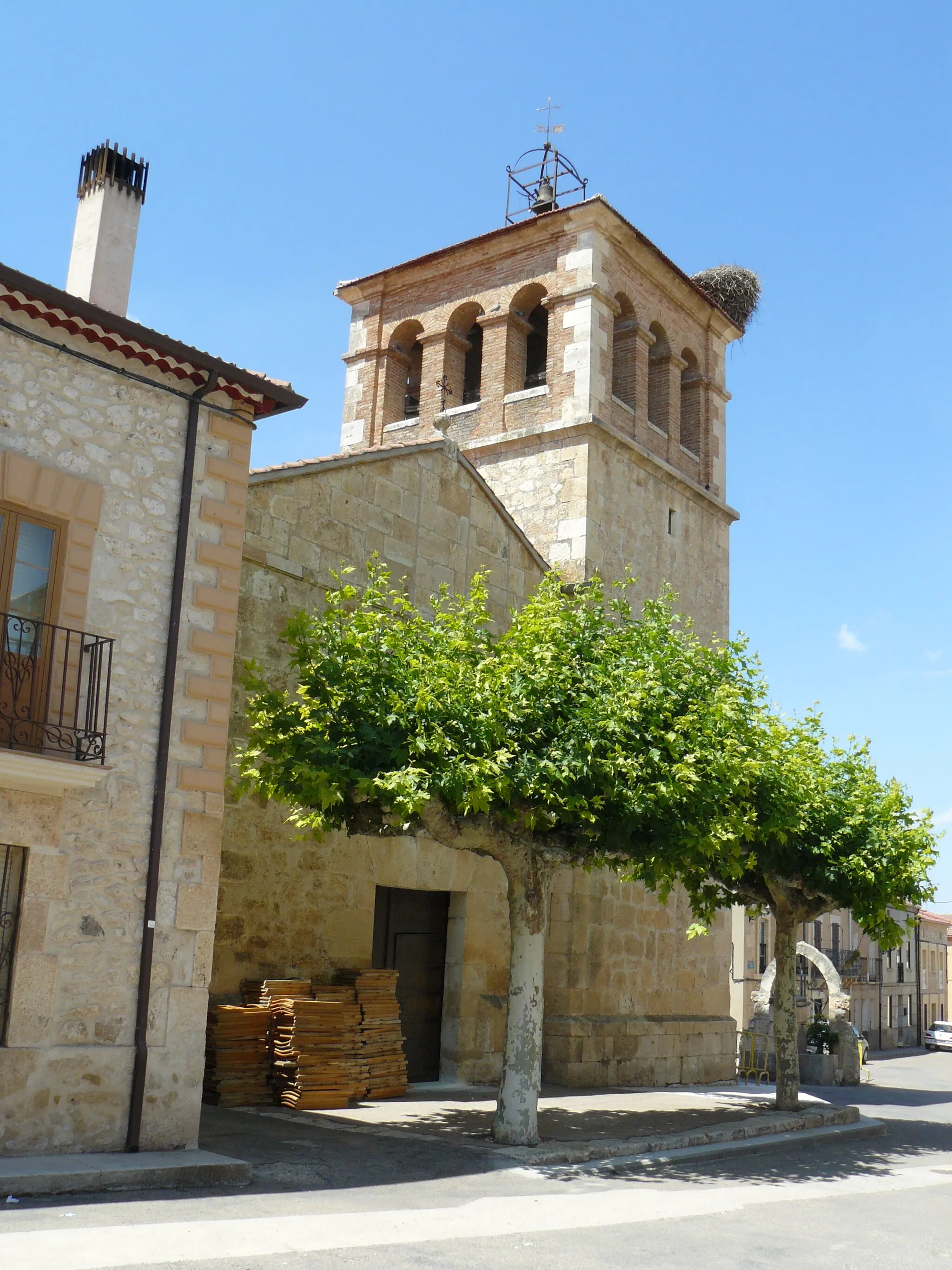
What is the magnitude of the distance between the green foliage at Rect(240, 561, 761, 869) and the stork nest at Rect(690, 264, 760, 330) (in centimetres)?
1402

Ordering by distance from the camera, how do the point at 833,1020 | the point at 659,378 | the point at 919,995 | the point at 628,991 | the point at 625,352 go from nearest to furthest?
the point at 628,991
the point at 625,352
the point at 659,378
the point at 833,1020
the point at 919,995

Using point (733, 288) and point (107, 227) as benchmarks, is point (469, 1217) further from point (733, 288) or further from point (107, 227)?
point (733, 288)

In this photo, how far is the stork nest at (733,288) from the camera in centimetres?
2291

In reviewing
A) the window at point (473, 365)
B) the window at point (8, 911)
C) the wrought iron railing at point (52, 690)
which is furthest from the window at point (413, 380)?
the window at point (8, 911)

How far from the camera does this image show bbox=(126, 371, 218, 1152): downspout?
8266 millimetres

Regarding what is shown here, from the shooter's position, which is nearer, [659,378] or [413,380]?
[659,378]

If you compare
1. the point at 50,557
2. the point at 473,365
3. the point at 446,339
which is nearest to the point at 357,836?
the point at 50,557

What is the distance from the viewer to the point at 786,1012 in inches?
551

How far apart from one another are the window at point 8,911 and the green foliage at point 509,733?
7.06 feet

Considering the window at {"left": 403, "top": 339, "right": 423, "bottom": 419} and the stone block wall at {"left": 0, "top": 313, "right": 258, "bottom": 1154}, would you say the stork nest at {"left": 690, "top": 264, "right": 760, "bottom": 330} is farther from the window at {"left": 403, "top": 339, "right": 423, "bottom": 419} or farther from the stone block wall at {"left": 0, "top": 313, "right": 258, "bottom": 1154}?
the stone block wall at {"left": 0, "top": 313, "right": 258, "bottom": 1154}

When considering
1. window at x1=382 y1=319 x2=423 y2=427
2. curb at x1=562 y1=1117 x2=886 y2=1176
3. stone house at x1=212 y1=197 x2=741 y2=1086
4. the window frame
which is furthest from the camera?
window at x1=382 y1=319 x2=423 y2=427

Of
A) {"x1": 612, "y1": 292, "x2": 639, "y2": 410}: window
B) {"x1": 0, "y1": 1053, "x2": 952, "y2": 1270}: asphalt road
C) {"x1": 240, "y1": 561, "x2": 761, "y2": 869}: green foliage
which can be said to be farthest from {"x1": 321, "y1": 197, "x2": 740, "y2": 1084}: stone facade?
{"x1": 240, "y1": 561, "x2": 761, "y2": 869}: green foliage

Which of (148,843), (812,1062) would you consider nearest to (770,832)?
(148,843)

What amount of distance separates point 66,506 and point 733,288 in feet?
56.7
